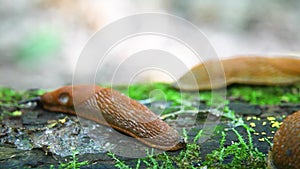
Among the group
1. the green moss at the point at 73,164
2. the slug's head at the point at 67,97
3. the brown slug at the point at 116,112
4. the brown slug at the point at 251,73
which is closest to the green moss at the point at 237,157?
the brown slug at the point at 116,112

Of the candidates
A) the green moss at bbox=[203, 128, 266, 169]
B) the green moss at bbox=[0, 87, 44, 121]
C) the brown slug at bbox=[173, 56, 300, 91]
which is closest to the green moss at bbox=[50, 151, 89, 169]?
the green moss at bbox=[203, 128, 266, 169]

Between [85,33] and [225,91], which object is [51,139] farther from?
[85,33]

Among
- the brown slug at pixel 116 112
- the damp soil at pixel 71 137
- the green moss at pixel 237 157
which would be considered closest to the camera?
the green moss at pixel 237 157

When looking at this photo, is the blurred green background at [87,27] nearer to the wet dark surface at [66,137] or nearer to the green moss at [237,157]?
the wet dark surface at [66,137]

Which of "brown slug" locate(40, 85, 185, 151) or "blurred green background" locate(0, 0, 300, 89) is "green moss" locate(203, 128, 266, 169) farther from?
"blurred green background" locate(0, 0, 300, 89)

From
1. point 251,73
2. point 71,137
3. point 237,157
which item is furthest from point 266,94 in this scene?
point 71,137

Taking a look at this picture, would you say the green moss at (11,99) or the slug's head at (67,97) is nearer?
the slug's head at (67,97)

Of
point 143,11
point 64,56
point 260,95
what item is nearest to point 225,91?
point 260,95

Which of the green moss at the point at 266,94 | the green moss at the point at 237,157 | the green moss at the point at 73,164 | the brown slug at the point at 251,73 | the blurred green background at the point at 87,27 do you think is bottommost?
the green moss at the point at 237,157
